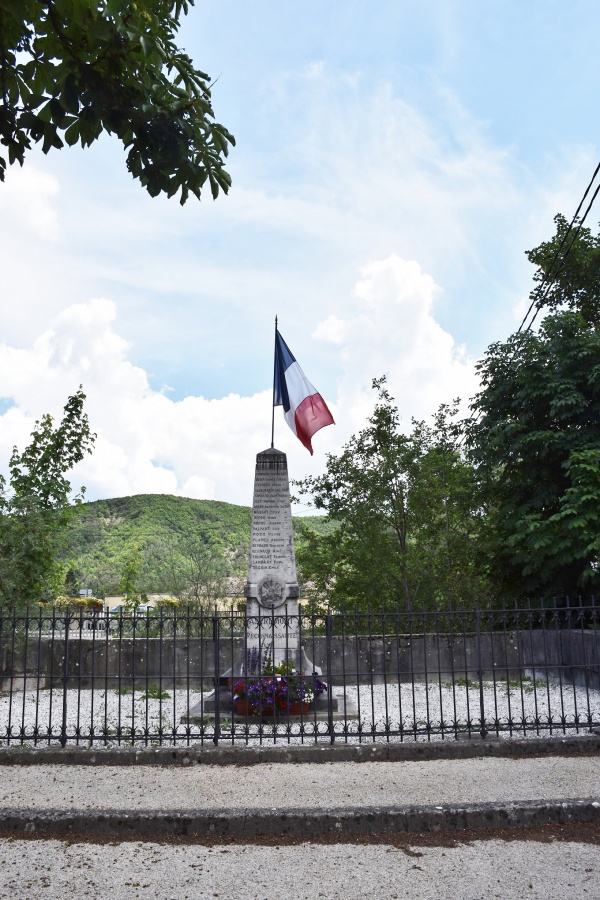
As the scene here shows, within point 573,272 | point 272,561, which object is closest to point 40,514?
point 272,561

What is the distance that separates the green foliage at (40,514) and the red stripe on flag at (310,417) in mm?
5445

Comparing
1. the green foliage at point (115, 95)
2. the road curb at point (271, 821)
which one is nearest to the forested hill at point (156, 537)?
the road curb at point (271, 821)

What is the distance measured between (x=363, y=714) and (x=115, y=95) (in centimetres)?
848

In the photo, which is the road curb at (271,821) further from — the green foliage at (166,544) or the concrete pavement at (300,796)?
the green foliage at (166,544)

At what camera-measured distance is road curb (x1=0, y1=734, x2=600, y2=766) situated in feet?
22.8

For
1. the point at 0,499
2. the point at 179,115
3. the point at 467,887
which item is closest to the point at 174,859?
the point at 467,887

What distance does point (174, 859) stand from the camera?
4.52m

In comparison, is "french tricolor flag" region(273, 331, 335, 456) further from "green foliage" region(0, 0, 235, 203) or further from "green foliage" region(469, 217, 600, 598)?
"green foliage" region(0, 0, 235, 203)

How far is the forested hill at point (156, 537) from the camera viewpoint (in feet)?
111

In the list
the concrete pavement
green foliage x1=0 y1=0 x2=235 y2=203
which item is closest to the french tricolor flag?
the concrete pavement

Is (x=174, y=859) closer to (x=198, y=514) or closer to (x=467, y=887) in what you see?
(x=467, y=887)

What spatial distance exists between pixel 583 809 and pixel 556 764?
62.8 inches

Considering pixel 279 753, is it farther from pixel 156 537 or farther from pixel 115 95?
pixel 156 537

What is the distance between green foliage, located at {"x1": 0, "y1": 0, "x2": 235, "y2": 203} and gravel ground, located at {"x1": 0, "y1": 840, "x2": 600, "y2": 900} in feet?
12.4
